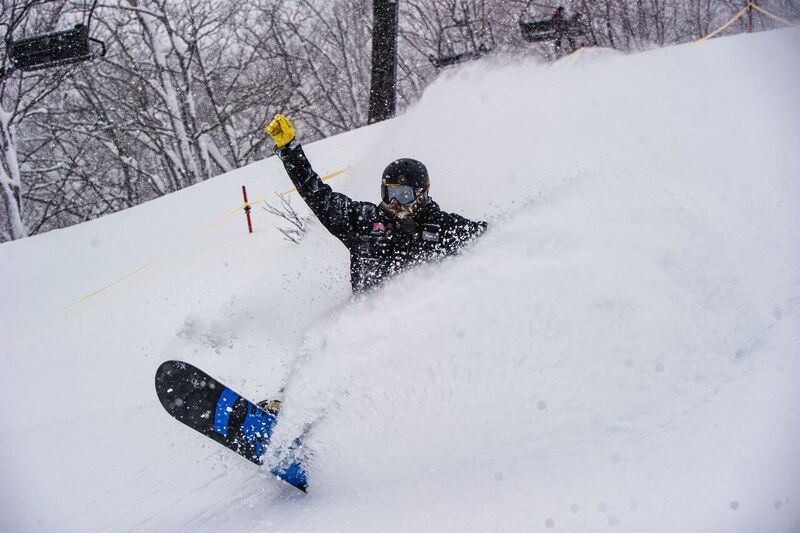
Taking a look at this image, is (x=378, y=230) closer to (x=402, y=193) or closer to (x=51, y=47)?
(x=402, y=193)

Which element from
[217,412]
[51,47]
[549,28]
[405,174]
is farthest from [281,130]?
[549,28]

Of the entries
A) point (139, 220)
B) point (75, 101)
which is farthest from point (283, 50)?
point (139, 220)

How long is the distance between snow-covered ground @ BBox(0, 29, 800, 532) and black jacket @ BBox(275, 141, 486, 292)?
0.14 metres

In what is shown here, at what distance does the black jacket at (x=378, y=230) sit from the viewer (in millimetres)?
3336

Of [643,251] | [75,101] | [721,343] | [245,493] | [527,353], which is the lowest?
[245,493]

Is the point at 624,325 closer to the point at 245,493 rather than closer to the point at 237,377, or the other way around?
the point at 245,493

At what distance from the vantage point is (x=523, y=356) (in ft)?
8.83

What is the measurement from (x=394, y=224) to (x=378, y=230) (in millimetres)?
94

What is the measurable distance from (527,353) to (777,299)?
1.52 metres

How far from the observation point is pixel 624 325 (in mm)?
2791

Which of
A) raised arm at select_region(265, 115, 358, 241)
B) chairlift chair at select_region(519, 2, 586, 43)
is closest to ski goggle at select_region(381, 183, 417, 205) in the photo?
raised arm at select_region(265, 115, 358, 241)

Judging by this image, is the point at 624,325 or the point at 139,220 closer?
the point at 624,325

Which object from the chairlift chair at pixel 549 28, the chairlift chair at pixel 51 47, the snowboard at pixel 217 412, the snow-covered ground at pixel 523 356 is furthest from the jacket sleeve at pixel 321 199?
the chairlift chair at pixel 549 28

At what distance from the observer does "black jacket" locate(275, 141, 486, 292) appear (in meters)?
3.34
